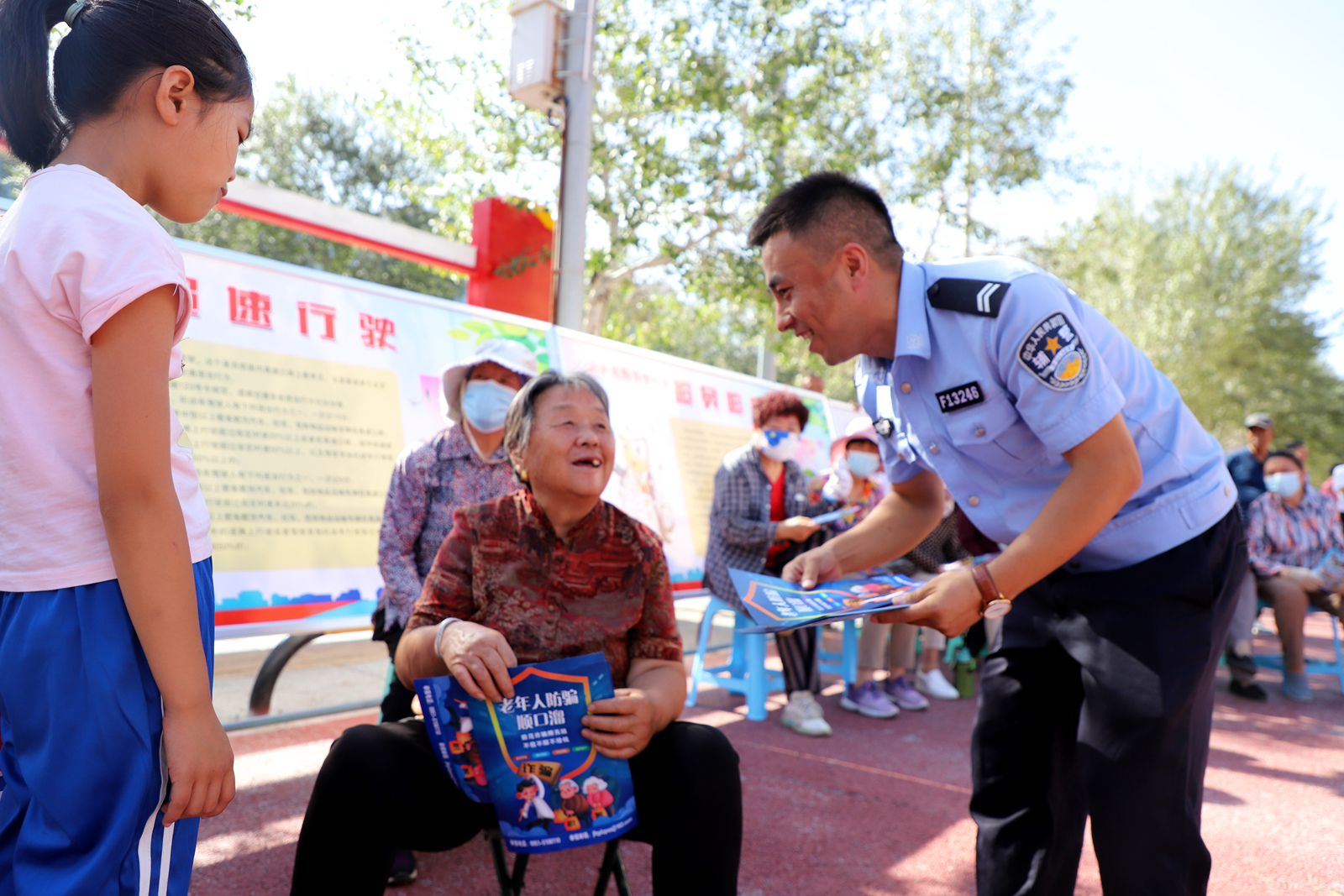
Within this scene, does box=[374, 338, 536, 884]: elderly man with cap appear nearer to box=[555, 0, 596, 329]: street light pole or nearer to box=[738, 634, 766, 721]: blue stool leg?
box=[738, 634, 766, 721]: blue stool leg

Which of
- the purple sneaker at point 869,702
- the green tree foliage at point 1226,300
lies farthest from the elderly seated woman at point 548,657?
the green tree foliage at point 1226,300

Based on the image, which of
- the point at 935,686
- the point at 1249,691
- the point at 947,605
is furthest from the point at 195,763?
the point at 1249,691

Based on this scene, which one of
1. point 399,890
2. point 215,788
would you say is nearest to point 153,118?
point 215,788

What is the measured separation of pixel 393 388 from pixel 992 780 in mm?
2937

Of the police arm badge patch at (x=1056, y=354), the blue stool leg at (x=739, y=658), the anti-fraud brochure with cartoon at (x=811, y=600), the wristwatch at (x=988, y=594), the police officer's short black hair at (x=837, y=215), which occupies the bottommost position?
the blue stool leg at (x=739, y=658)

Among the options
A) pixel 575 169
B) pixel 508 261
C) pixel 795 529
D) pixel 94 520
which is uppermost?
pixel 575 169

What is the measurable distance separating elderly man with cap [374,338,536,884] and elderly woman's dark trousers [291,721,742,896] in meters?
0.93

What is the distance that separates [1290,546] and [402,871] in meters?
→ 6.14

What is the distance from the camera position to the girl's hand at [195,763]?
3.21 feet

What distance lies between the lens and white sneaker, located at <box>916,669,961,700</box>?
5062mm

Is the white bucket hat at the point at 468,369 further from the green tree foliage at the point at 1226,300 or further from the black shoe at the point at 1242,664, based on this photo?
the green tree foliage at the point at 1226,300

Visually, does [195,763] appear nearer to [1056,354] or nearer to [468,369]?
[1056,354]

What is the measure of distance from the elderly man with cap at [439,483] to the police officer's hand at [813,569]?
1.13 m

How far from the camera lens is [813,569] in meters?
A: 1.99
